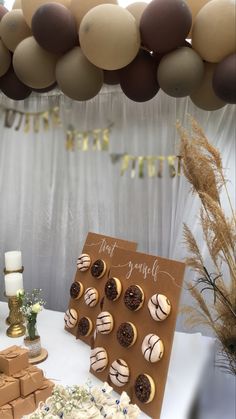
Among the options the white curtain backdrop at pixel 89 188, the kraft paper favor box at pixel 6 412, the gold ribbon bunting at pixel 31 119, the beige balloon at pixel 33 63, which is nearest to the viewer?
the kraft paper favor box at pixel 6 412

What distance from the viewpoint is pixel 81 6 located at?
1233 millimetres

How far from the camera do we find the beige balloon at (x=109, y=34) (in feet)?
3.60

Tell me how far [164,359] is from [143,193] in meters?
1.01

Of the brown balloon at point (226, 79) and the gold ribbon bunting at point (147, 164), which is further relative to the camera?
the gold ribbon bunting at point (147, 164)

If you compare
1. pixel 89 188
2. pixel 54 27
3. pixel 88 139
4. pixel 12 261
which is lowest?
pixel 12 261

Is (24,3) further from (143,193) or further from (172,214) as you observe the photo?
(172,214)

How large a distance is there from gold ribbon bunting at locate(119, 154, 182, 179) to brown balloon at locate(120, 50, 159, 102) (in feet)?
1.73

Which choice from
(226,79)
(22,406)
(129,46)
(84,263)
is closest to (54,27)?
(129,46)

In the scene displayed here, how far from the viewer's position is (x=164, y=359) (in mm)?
959

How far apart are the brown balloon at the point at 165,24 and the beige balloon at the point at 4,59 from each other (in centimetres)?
59

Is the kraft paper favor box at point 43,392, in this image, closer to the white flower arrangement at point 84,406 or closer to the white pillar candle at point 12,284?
the white flower arrangement at point 84,406

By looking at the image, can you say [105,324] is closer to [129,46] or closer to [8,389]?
[8,389]

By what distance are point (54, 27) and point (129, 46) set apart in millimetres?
275

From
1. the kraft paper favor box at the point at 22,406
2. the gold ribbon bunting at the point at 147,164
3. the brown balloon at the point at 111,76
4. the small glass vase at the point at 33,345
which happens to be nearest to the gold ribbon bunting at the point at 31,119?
the gold ribbon bunting at the point at 147,164
